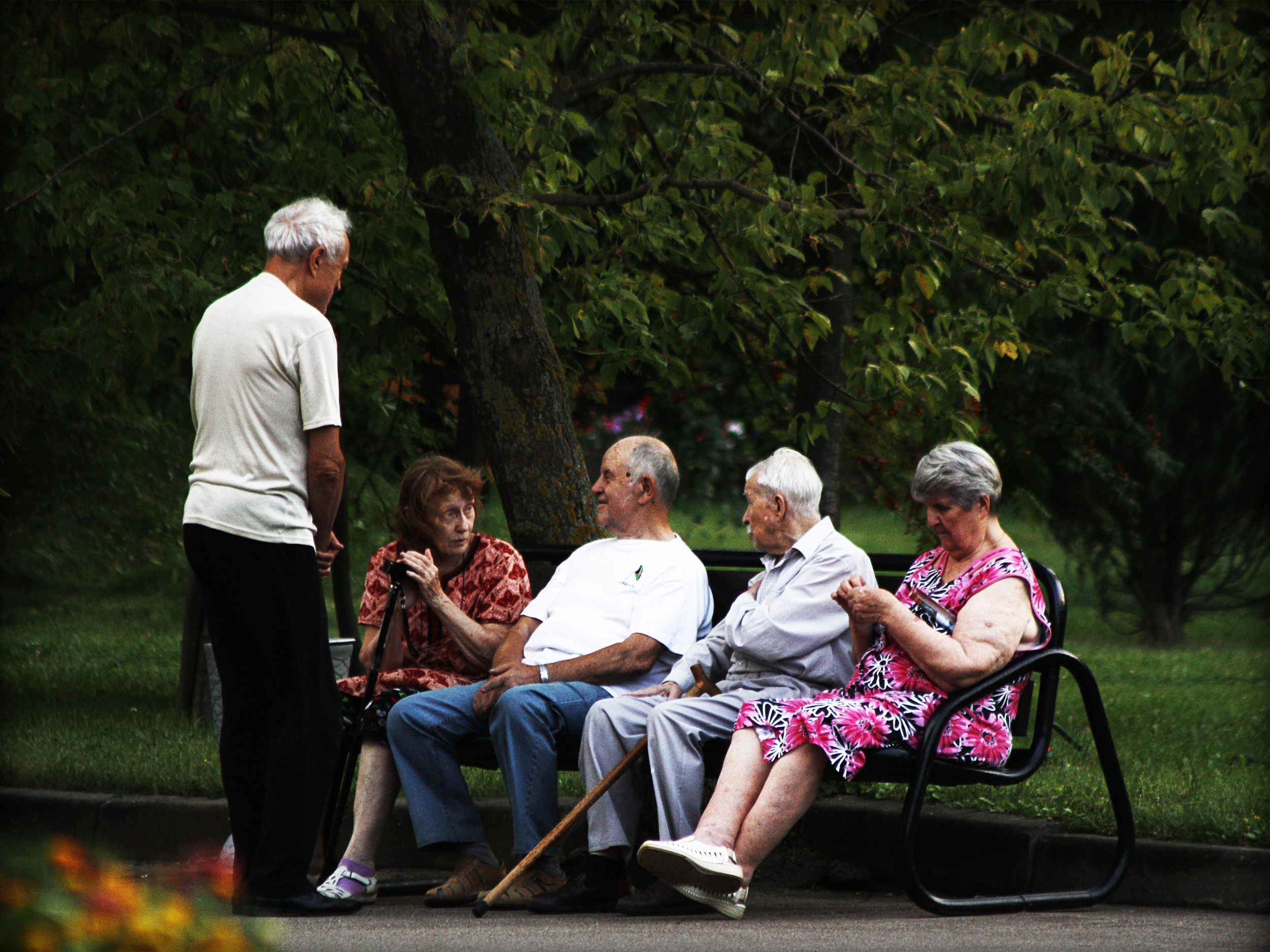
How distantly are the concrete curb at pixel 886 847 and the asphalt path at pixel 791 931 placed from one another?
0.11 m

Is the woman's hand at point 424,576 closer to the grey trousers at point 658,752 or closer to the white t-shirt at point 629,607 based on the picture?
the white t-shirt at point 629,607

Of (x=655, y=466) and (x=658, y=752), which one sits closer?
(x=658, y=752)

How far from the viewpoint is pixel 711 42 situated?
21.3 ft

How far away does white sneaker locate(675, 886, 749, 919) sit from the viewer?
12.1 feet

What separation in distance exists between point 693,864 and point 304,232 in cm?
201

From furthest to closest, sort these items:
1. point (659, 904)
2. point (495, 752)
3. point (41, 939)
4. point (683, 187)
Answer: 1. point (683, 187)
2. point (495, 752)
3. point (659, 904)
4. point (41, 939)

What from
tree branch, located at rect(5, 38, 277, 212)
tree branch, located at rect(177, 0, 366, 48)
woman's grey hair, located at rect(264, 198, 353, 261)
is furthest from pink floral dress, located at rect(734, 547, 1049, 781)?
tree branch, located at rect(5, 38, 277, 212)

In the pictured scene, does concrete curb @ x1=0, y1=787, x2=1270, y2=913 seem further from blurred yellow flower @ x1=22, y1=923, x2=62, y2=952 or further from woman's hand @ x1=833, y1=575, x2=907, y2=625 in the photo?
blurred yellow flower @ x1=22, y1=923, x2=62, y2=952

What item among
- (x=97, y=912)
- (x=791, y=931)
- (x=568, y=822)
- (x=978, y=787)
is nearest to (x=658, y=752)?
(x=568, y=822)

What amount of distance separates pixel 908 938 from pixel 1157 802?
150 cm

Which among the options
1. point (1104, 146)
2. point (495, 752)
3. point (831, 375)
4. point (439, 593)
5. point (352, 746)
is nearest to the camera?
point (495, 752)

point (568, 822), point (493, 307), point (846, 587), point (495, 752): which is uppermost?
point (493, 307)

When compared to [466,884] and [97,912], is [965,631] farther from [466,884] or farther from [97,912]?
[97,912]

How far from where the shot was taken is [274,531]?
12.0 feet
